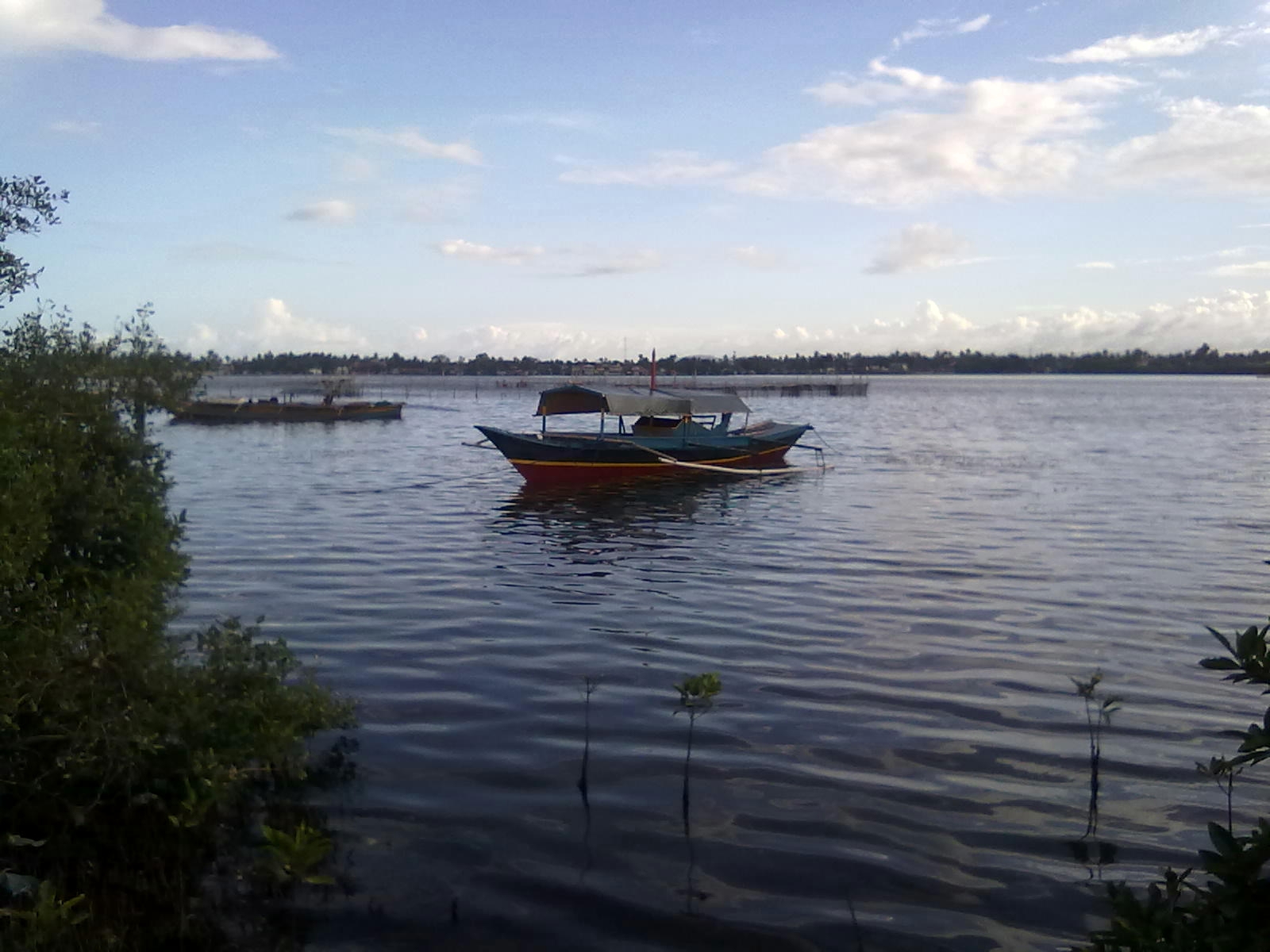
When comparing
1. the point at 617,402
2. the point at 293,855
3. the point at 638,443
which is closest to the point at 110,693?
the point at 293,855

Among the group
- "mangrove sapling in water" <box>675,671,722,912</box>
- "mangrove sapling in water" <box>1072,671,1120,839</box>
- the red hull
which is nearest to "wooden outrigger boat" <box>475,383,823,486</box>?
the red hull

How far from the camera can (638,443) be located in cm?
3019

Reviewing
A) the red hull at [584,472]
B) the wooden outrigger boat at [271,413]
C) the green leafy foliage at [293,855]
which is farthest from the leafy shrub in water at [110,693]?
the wooden outrigger boat at [271,413]

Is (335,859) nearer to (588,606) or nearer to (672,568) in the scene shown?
(588,606)

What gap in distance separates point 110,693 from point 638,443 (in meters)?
24.1

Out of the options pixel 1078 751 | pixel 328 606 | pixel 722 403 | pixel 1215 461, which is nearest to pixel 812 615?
pixel 1078 751

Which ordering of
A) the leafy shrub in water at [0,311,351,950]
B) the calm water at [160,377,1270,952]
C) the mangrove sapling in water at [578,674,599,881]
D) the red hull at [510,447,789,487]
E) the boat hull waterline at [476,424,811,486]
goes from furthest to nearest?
the red hull at [510,447,789,487] < the boat hull waterline at [476,424,811,486] < the mangrove sapling in water at [578,674,599,881] < the calm water at [160,377,1270,952] < the leafy shrub in water at [0,311,351,950]

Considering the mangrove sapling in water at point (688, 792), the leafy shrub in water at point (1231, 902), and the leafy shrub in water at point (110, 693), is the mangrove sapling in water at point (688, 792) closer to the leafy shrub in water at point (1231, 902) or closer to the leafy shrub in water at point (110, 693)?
the leafy shrub in water at point (110, 693)

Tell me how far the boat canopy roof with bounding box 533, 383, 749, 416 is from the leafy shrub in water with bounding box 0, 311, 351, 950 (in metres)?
19.6

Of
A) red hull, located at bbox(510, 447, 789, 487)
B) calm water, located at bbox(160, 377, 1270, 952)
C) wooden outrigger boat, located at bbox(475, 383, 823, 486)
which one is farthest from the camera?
red hull, located at bbox(510, 447, 789, 487)

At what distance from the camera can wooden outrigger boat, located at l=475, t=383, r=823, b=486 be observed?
2855 centimetres

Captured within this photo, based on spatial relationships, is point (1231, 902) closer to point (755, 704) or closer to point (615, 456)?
point (755, 704)

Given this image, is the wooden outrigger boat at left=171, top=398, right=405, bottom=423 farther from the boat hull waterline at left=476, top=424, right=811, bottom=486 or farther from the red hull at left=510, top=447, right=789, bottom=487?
the red hull at left=510, top=447, right=789, bottom=487

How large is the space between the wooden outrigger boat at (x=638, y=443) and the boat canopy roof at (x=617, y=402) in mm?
23
